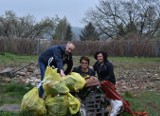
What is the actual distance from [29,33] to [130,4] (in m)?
15.6

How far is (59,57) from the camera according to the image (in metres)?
8.02

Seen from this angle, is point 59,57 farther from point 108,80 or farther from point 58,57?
point 108,80

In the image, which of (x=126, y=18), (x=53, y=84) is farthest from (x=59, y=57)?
(x=126, y=18)

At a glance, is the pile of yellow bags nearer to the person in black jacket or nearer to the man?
the man

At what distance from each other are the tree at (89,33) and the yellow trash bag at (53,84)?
2354 inches

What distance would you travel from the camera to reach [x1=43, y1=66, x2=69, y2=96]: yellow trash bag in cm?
728

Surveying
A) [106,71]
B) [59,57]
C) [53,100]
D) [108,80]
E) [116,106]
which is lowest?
[116,106]

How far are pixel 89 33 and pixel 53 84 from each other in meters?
65.6

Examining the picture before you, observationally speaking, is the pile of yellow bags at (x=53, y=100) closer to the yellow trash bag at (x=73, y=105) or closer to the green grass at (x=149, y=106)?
the yellow trash bag at (x=73, y=105)

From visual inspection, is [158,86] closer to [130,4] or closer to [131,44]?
[131,44]

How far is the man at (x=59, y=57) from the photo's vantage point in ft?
25.9

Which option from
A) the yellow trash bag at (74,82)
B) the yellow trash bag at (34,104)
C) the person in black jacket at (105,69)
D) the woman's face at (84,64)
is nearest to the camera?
the yellow trash bag at (34,104)

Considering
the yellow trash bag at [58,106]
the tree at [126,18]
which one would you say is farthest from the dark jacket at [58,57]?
the tree at [126,18]

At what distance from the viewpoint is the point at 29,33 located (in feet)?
202
